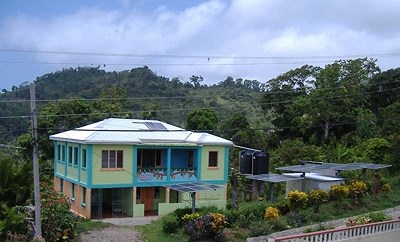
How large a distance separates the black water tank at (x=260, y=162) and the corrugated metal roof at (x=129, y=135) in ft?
13.3

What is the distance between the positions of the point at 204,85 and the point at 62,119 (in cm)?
4216

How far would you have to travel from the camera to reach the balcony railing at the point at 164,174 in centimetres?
2525

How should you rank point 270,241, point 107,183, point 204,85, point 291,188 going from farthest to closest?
point 204,85 < point 107,183 < point 291,188 < point 270,241

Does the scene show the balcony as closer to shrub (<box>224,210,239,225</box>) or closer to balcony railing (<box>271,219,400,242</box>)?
shrub (<box>224,210,239,225</box>)

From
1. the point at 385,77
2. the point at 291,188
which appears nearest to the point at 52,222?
the point at 291,188

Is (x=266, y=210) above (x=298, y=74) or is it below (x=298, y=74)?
below

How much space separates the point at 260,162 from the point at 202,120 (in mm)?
17325

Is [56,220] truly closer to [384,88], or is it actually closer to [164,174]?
[164,174]

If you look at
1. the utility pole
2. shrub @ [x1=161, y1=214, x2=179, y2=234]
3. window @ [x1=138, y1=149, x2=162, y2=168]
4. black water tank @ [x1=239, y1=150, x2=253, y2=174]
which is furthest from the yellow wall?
the utility pole

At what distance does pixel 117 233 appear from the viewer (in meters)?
19.6

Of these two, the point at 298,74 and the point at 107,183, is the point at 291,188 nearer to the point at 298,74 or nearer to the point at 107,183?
the point at 107,183

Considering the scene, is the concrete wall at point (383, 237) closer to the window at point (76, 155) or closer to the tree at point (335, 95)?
the window at point (76, 155)

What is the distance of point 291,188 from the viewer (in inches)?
893

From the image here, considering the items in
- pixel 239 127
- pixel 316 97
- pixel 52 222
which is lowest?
pixel 52 222
